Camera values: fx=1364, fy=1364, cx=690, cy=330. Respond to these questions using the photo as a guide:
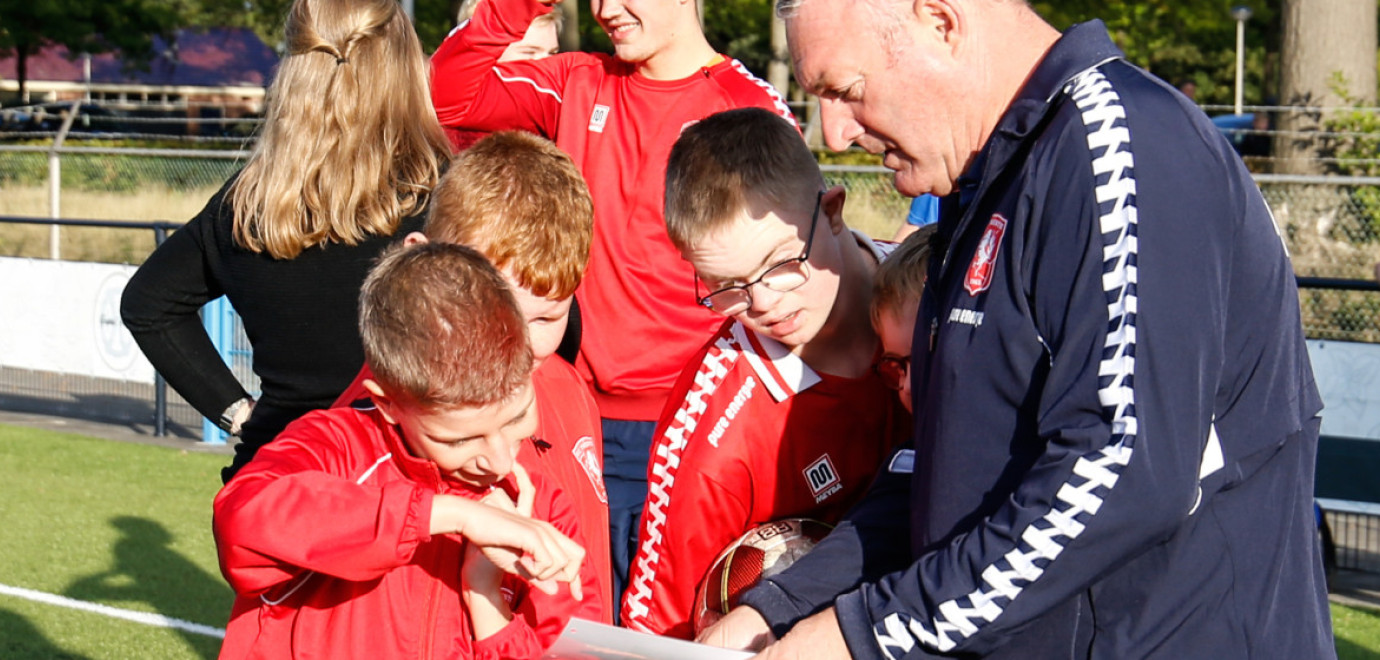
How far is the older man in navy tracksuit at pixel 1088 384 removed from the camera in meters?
1.83

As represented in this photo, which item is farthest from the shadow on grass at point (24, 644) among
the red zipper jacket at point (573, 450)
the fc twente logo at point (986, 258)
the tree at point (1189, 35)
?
the tree at point (1189, 35)

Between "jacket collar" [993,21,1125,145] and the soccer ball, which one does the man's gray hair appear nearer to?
"jacket collar" [993,21,1125,145]

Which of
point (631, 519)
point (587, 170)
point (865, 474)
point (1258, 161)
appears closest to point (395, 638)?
point (865, 474)

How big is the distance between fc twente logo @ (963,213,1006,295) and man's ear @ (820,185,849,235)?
3.23 ft

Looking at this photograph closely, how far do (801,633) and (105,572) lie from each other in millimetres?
6412

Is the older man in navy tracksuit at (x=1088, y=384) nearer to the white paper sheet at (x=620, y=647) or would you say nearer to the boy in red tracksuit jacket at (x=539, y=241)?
the white paper sheet at (x=620, y=647)

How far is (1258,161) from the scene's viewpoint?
15203 millimetres

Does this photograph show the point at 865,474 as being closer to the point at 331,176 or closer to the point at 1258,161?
the point at 331,176

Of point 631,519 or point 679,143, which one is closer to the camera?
point 679,143

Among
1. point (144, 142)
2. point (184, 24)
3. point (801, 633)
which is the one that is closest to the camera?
point (801, 633)

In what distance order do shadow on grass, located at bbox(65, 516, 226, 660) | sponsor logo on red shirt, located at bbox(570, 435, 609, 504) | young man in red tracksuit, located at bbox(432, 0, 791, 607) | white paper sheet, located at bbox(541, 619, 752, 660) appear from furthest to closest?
shadow on grass, located at bbox(65, 516, 226, 660), young man in red tracksuit, located at bbox(432, 0, 791, 607), sponsor logo on red shirt, located at bbox(570, 435, 609, 504), white paper sheet, located at bbox(541, 619, 752, 660)

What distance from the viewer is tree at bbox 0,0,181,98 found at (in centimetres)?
3706

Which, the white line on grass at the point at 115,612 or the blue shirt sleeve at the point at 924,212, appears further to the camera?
the white line on grass at the point at 115,612

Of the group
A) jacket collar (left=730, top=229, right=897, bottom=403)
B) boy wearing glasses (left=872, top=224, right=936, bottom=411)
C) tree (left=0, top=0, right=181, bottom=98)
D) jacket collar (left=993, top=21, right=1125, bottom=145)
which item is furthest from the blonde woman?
tree (left=0, top=0, right=181, bottom=98)
